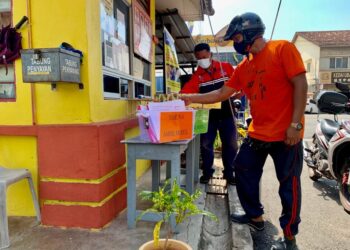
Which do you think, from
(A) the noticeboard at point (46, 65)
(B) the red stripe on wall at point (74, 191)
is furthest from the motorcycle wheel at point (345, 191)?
(A) the noticeboard at point (46, 65)

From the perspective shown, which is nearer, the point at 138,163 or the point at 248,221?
the point at 248,221

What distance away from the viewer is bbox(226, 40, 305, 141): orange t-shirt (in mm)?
2469

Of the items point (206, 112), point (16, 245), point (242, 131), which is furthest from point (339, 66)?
point (16, 245)

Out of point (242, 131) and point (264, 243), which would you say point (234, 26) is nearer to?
point (264, 243)

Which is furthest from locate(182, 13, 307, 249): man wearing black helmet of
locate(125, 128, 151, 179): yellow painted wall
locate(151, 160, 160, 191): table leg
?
locate(125, 128, 151, 179): yellow painted wall

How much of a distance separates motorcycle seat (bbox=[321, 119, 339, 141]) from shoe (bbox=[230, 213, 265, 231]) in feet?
6.48

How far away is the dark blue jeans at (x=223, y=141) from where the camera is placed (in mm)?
4160

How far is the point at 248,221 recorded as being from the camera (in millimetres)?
3129

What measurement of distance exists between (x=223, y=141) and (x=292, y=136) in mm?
1802

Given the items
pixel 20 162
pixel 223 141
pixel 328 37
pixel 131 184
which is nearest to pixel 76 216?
pixel 131 184

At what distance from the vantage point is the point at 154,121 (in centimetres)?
252

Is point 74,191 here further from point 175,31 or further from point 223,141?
point 175,31

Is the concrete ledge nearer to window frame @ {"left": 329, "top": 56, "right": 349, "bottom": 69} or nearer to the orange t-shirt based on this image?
the orange t-shirt

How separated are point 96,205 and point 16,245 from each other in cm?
68
